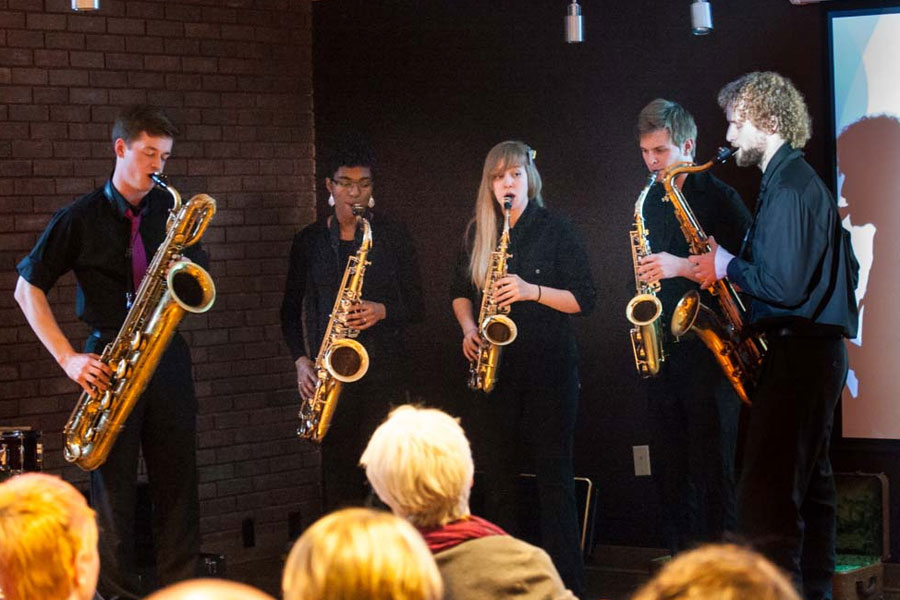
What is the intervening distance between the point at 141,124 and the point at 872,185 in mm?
3064

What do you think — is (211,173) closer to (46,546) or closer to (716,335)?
(716,335)

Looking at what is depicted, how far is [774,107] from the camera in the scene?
15.0 ft

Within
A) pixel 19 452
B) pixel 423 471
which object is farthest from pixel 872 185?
pixel 19 452

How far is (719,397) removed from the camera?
491 cm

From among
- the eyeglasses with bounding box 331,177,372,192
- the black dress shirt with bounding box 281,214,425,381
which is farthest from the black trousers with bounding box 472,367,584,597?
the eyeglasses with bounding box 331,177,372,192

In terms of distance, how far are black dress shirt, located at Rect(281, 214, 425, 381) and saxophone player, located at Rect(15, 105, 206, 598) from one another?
78 centimetres

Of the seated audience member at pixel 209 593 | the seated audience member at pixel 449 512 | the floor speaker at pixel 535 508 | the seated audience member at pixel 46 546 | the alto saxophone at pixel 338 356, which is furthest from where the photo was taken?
the floor speaker at pixel 535 508

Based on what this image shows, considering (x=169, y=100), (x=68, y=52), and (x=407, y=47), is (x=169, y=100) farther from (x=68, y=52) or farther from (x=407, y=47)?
(x=407, y=47)

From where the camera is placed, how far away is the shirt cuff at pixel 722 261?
4.61 metres

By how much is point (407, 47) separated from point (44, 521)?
174 inches

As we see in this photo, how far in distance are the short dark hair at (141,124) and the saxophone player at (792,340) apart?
2315mm

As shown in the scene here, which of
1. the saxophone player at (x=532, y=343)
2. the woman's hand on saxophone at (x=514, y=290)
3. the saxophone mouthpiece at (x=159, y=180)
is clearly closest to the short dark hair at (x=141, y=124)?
the saxophone mouthpiece at (x=159, y=180)

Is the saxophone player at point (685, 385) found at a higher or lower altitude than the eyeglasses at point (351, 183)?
lower

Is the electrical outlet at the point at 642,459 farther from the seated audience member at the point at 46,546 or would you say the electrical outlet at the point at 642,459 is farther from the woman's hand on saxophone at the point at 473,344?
the seated audience member at the point at 46,546
